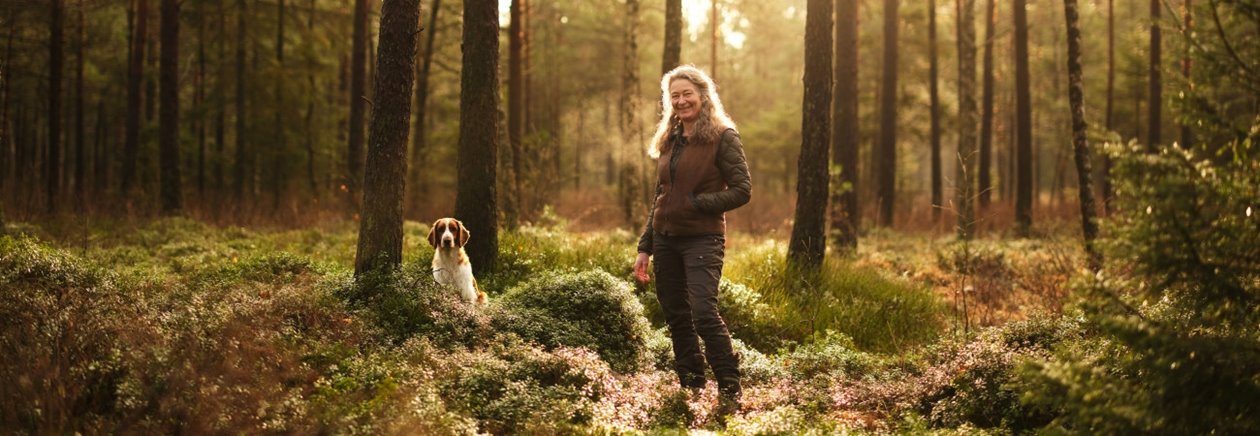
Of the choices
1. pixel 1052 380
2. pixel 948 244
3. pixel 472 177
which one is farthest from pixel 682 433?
pixel 948 244

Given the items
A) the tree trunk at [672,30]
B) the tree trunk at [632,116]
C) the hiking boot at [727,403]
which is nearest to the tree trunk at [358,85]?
the tree trunk at [632,116]

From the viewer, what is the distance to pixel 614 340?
6562 millimetres

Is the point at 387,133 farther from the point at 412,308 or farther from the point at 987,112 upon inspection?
the point at 987,112

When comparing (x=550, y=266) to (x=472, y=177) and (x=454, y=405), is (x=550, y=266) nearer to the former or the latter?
(x=472, y=177)

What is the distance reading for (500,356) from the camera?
5.62 meters

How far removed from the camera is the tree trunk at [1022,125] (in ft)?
64.8

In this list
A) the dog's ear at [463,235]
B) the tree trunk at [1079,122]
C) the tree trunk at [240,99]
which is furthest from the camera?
the tree trunk at [240,99]

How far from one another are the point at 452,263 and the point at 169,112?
14.1 metres

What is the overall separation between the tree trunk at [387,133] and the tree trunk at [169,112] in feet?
42.4

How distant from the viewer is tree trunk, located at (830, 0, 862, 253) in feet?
44.3

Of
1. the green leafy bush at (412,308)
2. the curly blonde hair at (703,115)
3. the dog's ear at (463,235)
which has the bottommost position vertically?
the green leafy bush at (412,308)

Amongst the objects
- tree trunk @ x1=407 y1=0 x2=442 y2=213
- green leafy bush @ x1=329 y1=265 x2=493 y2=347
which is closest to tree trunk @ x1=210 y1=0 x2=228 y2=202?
tree trunk @ x1=407 y1=0 x2=442 y2=213

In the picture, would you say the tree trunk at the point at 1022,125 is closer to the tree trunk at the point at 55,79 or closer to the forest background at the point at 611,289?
the forest background at the point at 611,289

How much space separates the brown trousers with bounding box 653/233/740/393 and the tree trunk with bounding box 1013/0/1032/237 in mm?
16751
